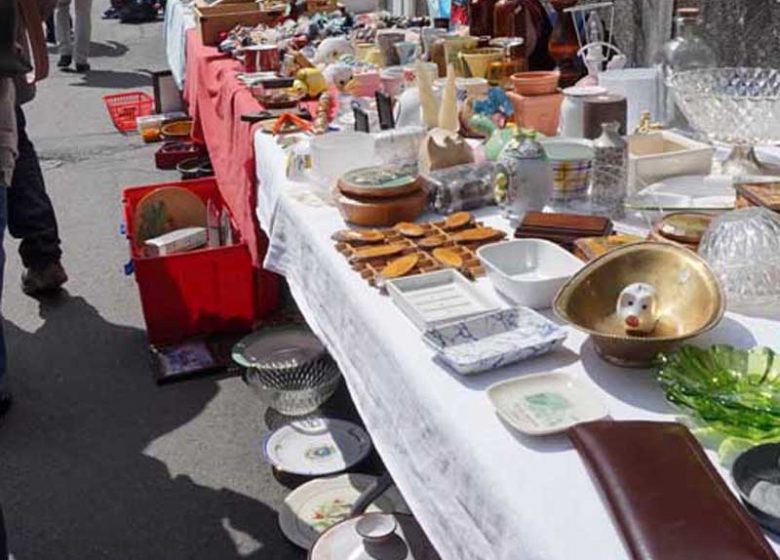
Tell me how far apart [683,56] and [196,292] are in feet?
4.23

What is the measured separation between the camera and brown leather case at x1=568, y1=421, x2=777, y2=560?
60cm

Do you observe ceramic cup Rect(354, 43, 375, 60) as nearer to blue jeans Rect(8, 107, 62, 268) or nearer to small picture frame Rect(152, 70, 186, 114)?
blue jeans Rect(8, 107, 62, 268)

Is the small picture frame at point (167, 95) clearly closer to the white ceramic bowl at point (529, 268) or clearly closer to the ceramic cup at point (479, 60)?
the ceramic cup at point (479, 60)

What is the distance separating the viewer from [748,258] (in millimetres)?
964

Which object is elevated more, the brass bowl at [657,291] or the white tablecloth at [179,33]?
the white tablecloth at [179,33]

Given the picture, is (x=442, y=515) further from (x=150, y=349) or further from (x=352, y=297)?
(x=150, y=349)

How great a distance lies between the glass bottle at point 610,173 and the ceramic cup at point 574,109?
9.1 inches

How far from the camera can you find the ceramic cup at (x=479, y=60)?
191 centimetres

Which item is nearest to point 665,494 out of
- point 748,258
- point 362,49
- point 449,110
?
point 748,258

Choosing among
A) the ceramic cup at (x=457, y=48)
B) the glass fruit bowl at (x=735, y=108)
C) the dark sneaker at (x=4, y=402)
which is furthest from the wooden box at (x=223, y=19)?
the glass fruit bowl at (x=735, y=108)

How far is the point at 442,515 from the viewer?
0.84 m

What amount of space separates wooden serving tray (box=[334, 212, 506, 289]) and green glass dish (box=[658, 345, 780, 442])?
1.17 ft

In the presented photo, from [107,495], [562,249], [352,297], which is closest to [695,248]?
[562,249]

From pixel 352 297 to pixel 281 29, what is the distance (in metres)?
2.00
